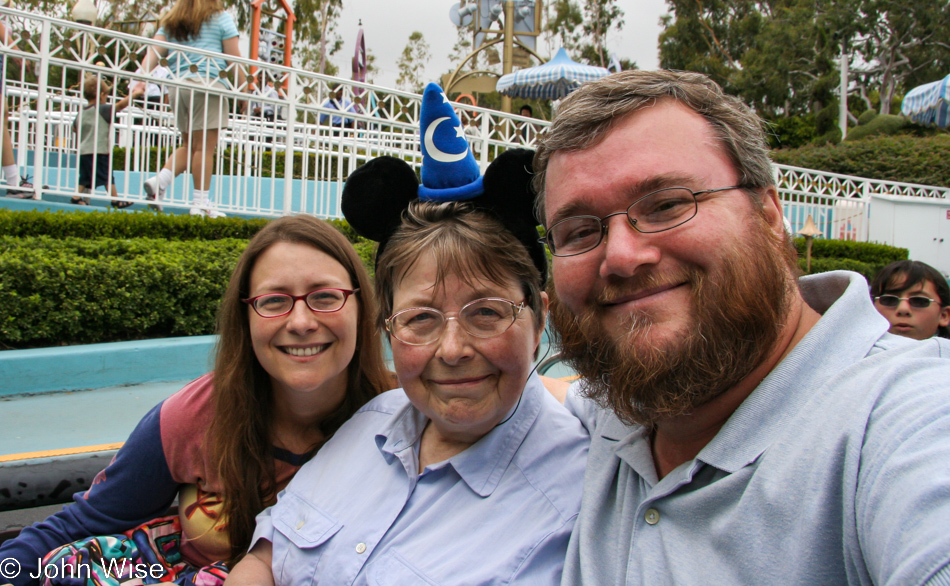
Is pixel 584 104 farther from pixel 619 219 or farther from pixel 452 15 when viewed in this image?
pixel 452 15

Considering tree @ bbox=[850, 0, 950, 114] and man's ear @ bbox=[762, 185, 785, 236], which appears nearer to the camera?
man's ear @ bbox=[762, 185, 785, 236]

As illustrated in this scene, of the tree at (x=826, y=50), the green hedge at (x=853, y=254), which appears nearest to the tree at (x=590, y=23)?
the tree at (x=826, y=50)

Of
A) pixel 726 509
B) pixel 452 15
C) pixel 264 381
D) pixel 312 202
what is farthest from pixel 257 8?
pixel 726 509

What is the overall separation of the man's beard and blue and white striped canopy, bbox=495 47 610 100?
15.6 meters

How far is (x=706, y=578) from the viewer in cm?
121

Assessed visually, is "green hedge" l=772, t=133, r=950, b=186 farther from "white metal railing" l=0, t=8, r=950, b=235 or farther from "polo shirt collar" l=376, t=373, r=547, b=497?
"polo shirt collar" l=376, t=373, r=547, b=497

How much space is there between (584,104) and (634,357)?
1.77 ft

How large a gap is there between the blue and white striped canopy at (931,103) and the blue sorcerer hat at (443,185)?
16.2 meters

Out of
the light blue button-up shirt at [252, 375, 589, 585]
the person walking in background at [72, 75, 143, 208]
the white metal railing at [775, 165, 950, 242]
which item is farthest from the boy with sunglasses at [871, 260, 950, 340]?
the white metal railing at [775, 165, 950, 242]

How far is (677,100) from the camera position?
1404mm

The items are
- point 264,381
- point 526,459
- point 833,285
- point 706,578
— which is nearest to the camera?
point 706,578

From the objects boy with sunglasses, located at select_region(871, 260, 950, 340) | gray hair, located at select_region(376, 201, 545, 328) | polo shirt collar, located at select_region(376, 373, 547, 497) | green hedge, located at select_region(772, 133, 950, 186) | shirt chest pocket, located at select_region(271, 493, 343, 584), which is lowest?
shirt chest pocket, located at select_region(271, 493, 343, 584)

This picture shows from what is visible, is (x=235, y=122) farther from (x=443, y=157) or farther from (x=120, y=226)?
(x=443, y=157)

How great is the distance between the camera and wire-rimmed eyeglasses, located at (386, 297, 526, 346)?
174 cm
